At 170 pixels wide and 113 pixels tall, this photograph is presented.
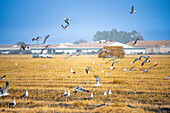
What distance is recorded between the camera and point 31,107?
9.91 m

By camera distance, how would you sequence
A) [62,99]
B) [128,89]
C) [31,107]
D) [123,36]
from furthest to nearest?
1. [123,36]
2. [128,89]
3. [62,99]
4. [31,107]

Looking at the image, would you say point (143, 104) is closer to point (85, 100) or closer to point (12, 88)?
point (85, 100)

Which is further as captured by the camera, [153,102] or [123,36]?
[123,36]

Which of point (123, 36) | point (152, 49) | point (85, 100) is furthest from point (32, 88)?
point (123, 36)

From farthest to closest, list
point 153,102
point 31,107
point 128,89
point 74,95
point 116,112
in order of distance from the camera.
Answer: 1. point 128,89
2. point 74,95
3. point 153,102
4. point 31,107
5. point 116,112

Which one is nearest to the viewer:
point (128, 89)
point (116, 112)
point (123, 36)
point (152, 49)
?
point (116, 112)

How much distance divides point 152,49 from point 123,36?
259 ft

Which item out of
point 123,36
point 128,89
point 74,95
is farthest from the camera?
point 123,36

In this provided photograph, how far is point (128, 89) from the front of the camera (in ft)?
44.9

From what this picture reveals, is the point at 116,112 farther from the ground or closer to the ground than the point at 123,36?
closer to the ground

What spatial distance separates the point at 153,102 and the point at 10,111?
5.64m

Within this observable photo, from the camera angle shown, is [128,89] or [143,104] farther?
[128,89]

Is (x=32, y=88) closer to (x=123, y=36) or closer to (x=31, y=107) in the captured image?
(x=31, y=107)

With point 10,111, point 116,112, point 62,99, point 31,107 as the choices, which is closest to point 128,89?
point 62,99
